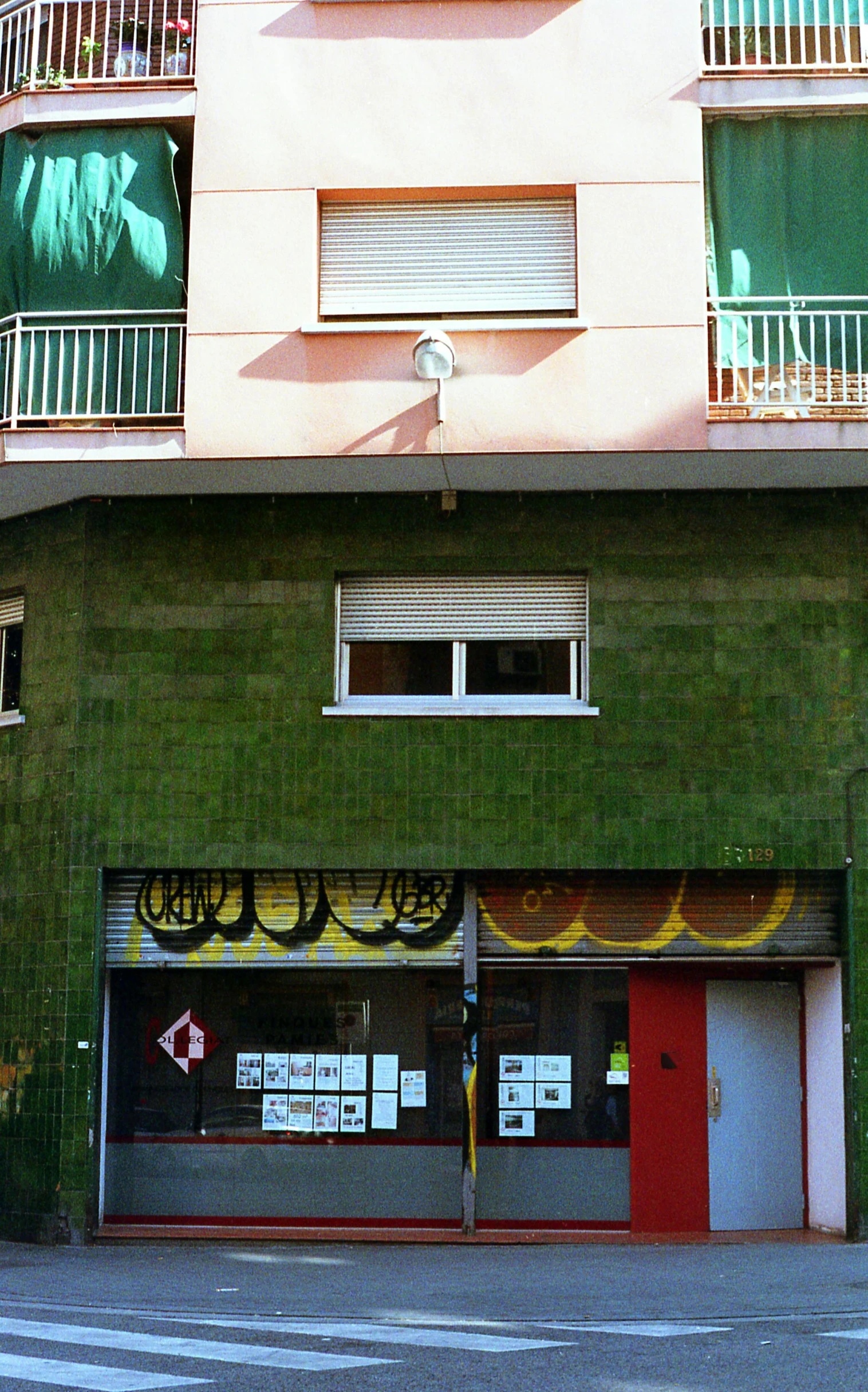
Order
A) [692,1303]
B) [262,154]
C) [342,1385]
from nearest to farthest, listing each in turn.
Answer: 1. [342,1385]
2. [692,1303]
3. [262,154]

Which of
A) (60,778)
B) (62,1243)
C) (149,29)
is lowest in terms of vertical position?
(62,1243)

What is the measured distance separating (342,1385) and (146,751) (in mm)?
7445

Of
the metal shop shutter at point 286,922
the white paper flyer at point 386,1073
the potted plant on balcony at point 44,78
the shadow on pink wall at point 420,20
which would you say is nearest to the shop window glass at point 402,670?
the metal shop shutter at point 286,922

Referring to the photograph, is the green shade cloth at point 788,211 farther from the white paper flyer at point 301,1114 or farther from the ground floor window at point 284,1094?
the white paper flyer at point 301,1114

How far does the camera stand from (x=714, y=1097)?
1350 cm

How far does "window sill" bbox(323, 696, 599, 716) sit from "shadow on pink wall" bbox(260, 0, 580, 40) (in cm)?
536

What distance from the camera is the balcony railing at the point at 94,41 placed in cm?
1414

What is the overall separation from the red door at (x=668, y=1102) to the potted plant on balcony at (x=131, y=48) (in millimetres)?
8633

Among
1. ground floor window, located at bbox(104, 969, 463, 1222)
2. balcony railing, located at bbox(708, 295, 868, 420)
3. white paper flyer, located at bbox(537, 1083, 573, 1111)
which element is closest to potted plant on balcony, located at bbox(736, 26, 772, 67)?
balcony railing, located at bbox(708, 295, 868, 420)

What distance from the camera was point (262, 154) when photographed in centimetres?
1363

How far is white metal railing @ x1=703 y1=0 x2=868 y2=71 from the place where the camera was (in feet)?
44.9

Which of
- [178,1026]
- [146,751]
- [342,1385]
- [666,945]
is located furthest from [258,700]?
[342,1385]

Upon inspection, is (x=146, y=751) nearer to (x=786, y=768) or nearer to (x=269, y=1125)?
(x=269, y=1125)

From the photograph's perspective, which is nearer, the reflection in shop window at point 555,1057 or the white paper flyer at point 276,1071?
the reflection in shop window at point 555,1057
